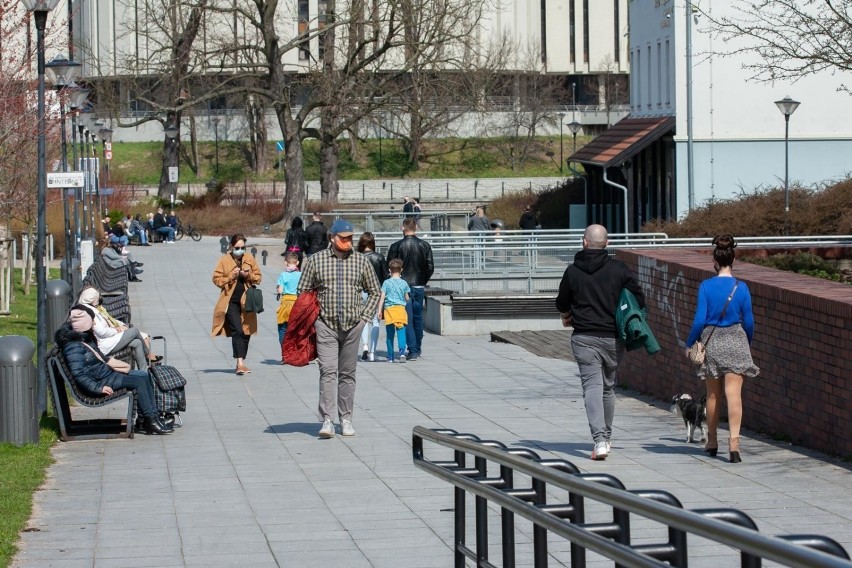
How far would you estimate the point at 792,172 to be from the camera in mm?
41281

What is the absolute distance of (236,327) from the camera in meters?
16.8

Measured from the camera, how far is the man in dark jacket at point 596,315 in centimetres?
1037

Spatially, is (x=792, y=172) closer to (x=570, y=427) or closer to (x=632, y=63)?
(x=632, y=63)

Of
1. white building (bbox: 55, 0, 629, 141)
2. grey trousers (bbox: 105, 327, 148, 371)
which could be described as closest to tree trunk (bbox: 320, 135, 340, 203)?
white building (bbox: 55, 0, 629, 141)

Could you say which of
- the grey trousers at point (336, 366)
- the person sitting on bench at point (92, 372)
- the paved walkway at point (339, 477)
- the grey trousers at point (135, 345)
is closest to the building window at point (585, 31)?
the paved walkway at point (339, 477)

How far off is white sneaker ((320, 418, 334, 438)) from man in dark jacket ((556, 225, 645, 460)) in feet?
7.86

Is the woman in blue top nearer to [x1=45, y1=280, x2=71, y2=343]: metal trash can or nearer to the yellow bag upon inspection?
the yellow bag

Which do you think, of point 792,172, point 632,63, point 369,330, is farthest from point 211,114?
point 369,330

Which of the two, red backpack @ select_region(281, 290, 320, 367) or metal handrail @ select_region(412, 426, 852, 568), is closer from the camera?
metal handrail @ select_region(412, 426, 852, 568)

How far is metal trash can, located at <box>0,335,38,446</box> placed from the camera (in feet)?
36.1

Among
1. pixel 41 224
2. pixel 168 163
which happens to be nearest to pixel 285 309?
pixel 41 224

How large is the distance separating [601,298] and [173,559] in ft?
13.7

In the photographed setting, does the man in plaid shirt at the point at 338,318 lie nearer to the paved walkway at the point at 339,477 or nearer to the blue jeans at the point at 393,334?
the paved walkway at the point at 339,477

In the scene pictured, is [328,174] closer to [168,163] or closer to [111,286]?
[168,163]
